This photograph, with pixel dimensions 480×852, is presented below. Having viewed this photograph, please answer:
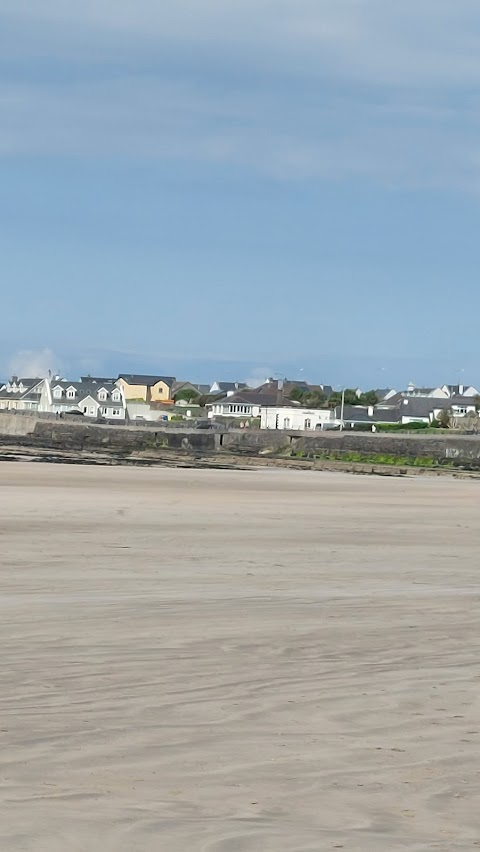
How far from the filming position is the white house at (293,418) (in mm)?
114000

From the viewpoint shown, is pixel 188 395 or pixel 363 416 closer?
pixel 363 416

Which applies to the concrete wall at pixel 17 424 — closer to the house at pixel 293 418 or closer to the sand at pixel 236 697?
the house at pixel 293 418

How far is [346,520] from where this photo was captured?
→ 18.2 meters

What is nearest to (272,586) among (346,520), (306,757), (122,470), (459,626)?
(459,626)

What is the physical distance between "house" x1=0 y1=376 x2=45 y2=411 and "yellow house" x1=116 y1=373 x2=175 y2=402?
11749 mm

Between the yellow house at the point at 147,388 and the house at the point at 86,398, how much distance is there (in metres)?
16.8

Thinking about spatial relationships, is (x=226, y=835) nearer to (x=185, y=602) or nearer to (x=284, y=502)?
(x=185, y=602)

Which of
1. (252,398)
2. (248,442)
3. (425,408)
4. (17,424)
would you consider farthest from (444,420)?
(17,424)

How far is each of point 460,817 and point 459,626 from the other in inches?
165

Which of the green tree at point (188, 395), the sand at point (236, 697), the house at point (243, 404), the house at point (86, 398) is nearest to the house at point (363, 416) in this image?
the house at point (243, 404)

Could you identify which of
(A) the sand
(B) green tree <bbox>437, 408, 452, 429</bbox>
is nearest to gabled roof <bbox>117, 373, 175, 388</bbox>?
(B) green tree <bbox>437, 408, 452, 429</bbox>

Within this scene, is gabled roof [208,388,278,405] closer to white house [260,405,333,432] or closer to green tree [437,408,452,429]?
white house [260,405,333,432]

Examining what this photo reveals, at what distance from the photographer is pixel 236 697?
19.5 ft

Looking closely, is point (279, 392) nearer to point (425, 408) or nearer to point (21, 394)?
point (425, 408)
